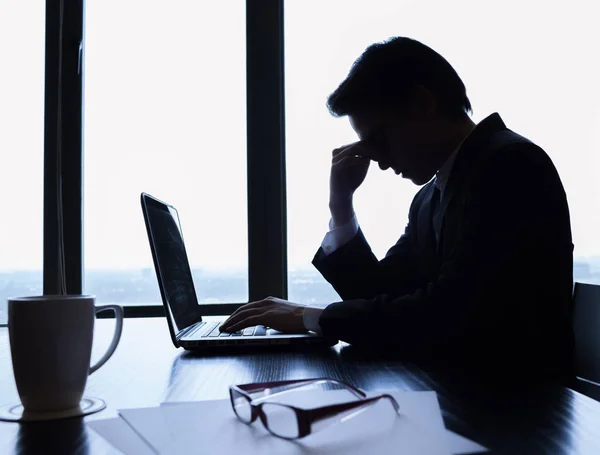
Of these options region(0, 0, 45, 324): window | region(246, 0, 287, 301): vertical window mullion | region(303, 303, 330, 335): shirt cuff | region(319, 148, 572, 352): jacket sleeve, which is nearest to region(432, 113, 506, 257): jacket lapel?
region(319, 148, 572, 352): jacket sleeve

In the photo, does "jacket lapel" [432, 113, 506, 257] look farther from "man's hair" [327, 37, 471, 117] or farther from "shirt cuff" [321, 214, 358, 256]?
"shirt cuff" [321, 214, 358, 256]

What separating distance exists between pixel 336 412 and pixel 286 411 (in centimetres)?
7

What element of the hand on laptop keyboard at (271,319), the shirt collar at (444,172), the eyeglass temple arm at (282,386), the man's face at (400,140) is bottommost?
the hand on laptop keyboard at (271,319)

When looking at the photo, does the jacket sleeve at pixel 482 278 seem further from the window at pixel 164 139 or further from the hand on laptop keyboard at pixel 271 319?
the window at pixel 164 139

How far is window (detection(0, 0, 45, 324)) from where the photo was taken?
2.39 metres

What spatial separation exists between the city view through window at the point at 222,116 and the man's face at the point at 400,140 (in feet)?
2.39

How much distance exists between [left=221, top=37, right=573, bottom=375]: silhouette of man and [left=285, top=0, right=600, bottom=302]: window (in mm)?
822

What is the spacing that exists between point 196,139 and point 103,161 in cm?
40

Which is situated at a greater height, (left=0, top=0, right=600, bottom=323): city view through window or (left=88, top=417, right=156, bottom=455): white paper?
(left=0, top=0, right=600, bottom=323): city view through window

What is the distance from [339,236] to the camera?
1604mm

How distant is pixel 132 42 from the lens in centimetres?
250

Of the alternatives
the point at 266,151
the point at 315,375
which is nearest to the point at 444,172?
the point at 315,375

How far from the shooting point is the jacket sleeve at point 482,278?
104cm

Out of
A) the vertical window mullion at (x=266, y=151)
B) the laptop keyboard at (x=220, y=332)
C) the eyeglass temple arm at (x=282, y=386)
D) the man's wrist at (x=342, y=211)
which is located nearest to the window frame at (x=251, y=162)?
the vertical window mullion at (x=266, y=151)
